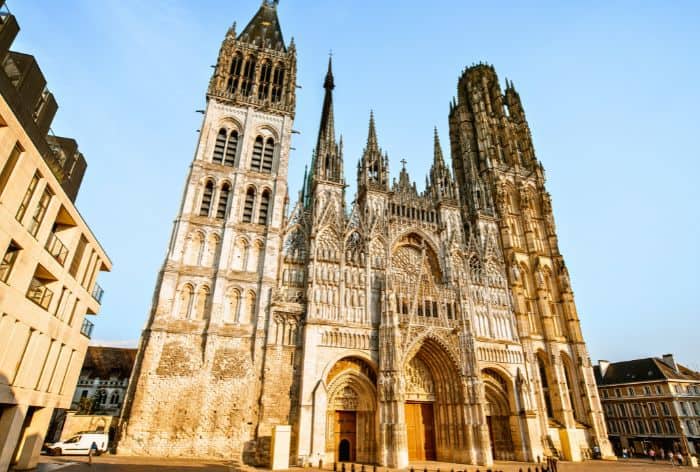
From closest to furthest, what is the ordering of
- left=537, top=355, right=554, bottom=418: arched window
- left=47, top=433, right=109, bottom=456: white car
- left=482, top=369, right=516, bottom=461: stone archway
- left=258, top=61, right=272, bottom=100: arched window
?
left=47, top=433, right=109, bottom=456: white car → left=482, top=369, right=516, bottom=461: stone archway → left=537, top=355, right=554, bottom=418: arched window → left=258, top=61, right=272, bottom=100: arched window

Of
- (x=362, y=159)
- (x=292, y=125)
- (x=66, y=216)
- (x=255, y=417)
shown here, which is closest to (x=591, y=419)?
(x=255, y=417)

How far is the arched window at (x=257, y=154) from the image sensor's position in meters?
27.4

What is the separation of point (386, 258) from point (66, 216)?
723 inches

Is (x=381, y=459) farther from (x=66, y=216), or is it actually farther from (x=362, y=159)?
(x=362, y=159)

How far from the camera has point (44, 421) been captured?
1543 cm

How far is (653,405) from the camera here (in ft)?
135

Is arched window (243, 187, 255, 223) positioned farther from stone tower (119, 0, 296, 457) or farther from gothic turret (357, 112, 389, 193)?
gothic turret (357, 112, 389, 193)

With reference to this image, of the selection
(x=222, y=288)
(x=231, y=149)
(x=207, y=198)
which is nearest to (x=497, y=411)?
(x=222, y=288)

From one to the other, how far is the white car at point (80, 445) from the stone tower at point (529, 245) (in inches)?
1040

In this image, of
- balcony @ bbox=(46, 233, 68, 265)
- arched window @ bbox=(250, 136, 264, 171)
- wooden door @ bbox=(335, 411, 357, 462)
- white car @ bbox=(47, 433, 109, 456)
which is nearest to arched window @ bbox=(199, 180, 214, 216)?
arched window @ bbox=(250, 136, 264, 171)

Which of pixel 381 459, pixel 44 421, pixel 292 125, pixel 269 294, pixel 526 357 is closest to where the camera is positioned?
pixel 44 421

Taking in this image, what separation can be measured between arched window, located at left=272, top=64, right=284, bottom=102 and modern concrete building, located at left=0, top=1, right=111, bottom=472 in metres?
16.3

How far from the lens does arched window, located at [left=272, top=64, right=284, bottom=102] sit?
3062cm

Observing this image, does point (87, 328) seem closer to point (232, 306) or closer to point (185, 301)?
point (185, 301)
